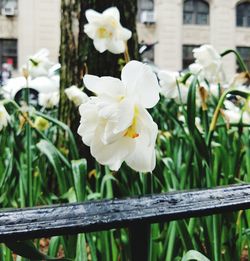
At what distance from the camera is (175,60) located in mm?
15281

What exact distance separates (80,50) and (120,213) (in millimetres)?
1470

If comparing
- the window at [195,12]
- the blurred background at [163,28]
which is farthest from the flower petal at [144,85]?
the window at [195,12]

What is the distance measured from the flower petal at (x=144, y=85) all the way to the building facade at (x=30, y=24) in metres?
14.0

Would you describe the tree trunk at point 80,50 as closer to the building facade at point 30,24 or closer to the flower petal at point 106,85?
the flower petal at point 106,85

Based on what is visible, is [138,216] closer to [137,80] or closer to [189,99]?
[137,80]

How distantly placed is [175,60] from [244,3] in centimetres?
283

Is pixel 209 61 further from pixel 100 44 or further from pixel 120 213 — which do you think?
pixel 120 213

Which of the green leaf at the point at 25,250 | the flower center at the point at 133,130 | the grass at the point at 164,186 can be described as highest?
the flower center at the point at 133,130

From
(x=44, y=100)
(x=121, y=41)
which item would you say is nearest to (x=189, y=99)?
(x=121, y=41)

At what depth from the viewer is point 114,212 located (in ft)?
1.26

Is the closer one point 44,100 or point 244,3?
point 44,100

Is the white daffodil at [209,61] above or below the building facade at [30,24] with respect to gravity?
below

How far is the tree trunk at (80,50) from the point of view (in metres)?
1.75

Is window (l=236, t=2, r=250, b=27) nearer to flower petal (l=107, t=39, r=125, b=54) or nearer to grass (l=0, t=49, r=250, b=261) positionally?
grass (l=0, t=49, r=250, b=261)
